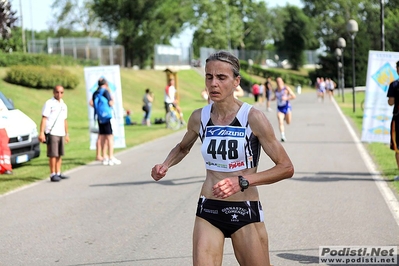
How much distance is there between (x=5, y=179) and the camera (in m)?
14.2

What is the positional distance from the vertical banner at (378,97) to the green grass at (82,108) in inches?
261

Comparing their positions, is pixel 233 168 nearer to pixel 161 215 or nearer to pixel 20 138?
pixel 161 215

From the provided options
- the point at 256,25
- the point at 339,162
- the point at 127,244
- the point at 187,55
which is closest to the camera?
the point at 127,244

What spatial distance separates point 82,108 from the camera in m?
42.3

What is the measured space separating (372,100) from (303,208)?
25.0 feet

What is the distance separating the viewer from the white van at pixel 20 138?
50.5 feet

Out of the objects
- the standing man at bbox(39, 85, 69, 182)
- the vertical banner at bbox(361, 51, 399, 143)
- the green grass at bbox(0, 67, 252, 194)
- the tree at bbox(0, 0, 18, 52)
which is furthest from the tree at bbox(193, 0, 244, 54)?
the standing man at bbox(39, 85, 69, 182)

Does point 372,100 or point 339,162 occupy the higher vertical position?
point 372,100

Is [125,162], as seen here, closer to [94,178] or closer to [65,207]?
[94,178]

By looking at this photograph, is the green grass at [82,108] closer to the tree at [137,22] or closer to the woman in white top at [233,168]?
the tree at [137,22]

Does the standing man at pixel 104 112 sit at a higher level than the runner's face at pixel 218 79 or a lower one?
lower

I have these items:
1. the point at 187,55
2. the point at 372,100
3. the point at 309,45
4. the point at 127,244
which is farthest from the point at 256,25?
the point at 127,244

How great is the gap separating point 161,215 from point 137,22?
67462 mm

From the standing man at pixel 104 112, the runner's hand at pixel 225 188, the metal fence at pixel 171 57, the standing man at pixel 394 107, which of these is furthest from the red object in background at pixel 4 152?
the metal fence at pixel 171 57
